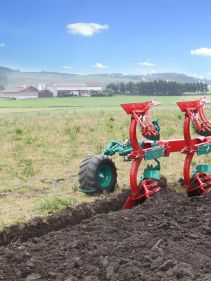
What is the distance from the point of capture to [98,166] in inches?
338

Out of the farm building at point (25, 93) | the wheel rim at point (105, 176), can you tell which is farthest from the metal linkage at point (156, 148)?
the farm building at point (25, 93)

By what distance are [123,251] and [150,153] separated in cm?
295

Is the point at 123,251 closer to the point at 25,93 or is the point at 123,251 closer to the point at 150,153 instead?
the point at 150,153

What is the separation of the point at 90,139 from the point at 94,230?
10.3 meters

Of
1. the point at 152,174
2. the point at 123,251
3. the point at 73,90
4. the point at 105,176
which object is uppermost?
the point at 73,90

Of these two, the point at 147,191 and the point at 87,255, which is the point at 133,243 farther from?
the point at 147,191

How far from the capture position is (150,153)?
788 centimetres

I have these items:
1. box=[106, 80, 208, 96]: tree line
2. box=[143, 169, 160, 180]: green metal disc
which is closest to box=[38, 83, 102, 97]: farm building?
box=[106, 80, 208, 96]: tree line

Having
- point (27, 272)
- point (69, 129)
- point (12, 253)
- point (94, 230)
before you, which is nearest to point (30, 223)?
point (94, 230)

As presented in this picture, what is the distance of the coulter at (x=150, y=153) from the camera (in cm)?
781

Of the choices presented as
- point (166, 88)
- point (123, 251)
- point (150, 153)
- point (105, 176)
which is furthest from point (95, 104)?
point (123, 251)

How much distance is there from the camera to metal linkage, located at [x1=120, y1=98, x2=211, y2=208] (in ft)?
25.2

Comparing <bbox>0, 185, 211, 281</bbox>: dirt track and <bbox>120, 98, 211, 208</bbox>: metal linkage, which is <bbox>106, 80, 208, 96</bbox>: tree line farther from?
<bbox>0, 185, 211, 281</bbox>: dirt track

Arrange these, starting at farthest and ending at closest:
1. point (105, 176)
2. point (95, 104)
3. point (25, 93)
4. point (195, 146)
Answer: point (25, 93) → point (95, 104) → point (105, 176) → point (195, 146)
